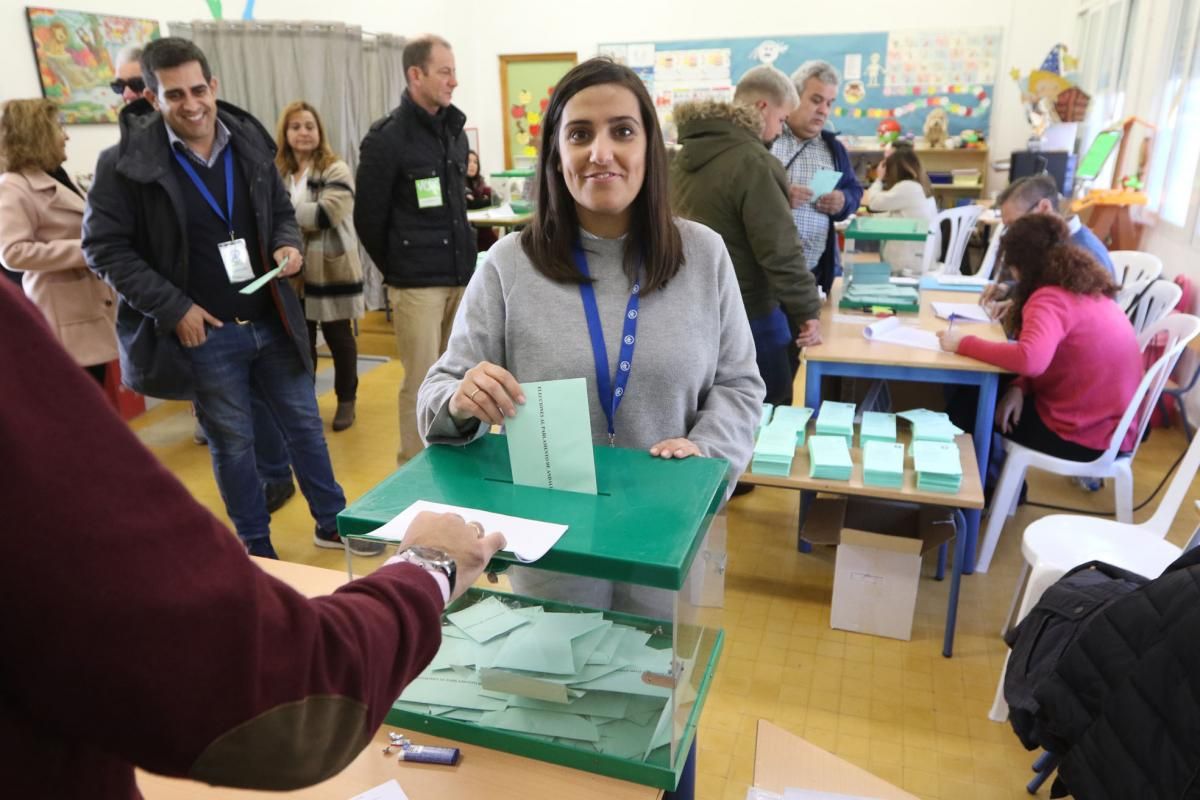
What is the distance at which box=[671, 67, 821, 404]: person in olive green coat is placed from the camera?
2561 millimetres

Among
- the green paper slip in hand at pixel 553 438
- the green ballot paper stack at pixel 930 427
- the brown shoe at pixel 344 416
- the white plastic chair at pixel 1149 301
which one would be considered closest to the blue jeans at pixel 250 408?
the brown shoe at pixel 344 416

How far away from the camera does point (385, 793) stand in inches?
38.9

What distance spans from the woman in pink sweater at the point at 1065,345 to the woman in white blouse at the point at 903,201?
3.14ft

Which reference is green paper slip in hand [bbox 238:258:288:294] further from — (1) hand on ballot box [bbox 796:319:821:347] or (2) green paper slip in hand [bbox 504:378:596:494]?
(1) hand on ballot box [bbox 796:319:821:347]

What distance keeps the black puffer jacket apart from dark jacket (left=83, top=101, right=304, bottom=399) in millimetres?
2287

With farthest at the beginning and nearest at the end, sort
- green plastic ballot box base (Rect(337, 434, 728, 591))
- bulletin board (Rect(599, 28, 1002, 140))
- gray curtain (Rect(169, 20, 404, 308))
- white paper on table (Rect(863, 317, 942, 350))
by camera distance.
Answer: bulletin board (Rect(599, 28, 1002, 140))
gray curtain (Rect(169, 20, 404, 308))
white paper on table (Rect(863, 317, 942, 350))
green plastic ballot box base (Rect(337, 434, 728, 591))

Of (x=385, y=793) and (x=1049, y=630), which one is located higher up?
(x=385, y=793)

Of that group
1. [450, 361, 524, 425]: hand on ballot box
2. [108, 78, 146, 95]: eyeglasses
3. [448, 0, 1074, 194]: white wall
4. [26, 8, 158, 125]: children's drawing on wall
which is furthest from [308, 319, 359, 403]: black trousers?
[448, 0, 1074, 194]: white wall

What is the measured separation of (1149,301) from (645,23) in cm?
626

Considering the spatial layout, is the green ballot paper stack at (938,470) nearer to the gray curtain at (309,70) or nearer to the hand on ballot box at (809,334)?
the hand on ballot box at (809,334)

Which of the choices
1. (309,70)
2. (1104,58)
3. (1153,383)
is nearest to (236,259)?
(1153,383)

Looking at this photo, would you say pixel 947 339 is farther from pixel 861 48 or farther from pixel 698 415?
pixel 861 48

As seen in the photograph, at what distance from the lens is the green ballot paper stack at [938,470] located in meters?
2.27

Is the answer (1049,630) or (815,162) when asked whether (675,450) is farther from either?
(815,162)
